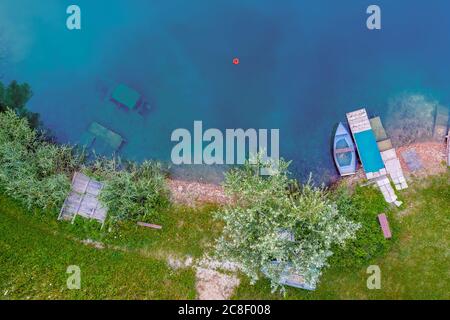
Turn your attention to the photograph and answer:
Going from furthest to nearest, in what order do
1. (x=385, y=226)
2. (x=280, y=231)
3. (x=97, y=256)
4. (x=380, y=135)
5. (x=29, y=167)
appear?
(x=380, y=135) < (x=97, y=256) < (x=29, y=167) < (x=385, y=226) < (x=280, y=231)

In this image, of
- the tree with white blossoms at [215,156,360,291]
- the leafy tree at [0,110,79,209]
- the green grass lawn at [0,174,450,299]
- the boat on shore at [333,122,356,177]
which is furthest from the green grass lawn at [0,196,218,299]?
the boat on shore at [333,122,356,177]

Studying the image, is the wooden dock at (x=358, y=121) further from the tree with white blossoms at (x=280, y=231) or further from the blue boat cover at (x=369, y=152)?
the tree with white blossoms at (x=280, y=231)

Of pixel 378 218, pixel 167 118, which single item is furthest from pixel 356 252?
pixel 167 118

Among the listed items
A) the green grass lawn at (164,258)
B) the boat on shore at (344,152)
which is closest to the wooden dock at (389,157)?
the green grass lawn at (164,258)

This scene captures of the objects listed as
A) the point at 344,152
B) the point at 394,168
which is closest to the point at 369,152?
the point at 344,152

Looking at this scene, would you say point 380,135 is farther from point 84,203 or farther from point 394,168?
point 84,203

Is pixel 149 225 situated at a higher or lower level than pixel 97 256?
higher

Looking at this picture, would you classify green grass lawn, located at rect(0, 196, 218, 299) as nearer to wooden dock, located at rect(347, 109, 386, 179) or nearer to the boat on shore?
the boat on shore

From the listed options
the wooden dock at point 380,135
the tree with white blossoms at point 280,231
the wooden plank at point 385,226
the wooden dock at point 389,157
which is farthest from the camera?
the wooden dock at point 380,135
